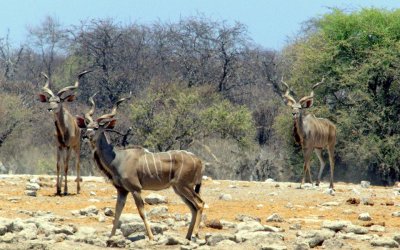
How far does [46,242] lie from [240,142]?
21.9 metres

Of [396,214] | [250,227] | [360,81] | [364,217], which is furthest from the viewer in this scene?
[360,81]

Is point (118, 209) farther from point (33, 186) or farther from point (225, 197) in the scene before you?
point (33, 186)

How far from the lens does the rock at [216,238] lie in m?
11.1

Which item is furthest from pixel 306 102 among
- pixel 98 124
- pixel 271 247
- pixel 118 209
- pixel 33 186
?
pixel 271 247

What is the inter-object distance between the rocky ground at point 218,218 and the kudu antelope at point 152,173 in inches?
15.4

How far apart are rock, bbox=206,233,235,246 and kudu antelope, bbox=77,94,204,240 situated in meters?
0.28

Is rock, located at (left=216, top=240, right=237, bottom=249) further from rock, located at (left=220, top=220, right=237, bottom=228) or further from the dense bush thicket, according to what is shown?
the dense bush thicket

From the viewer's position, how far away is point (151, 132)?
32156mm

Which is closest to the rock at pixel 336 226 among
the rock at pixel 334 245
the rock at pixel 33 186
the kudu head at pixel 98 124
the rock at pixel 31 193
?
the rock at pixel 334 245

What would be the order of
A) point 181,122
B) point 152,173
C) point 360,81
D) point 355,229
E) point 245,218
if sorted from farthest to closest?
1. point 181,122
2. point 360,81
3. point 245,218
4. point 355,229
5. point 152,173

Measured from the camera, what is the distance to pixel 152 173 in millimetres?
11602

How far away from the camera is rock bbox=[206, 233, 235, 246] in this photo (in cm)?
1112

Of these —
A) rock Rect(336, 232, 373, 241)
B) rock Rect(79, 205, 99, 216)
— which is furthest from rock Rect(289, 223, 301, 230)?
rock Rect(79, 205, 99, 216)

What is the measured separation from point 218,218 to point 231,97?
26.8m
